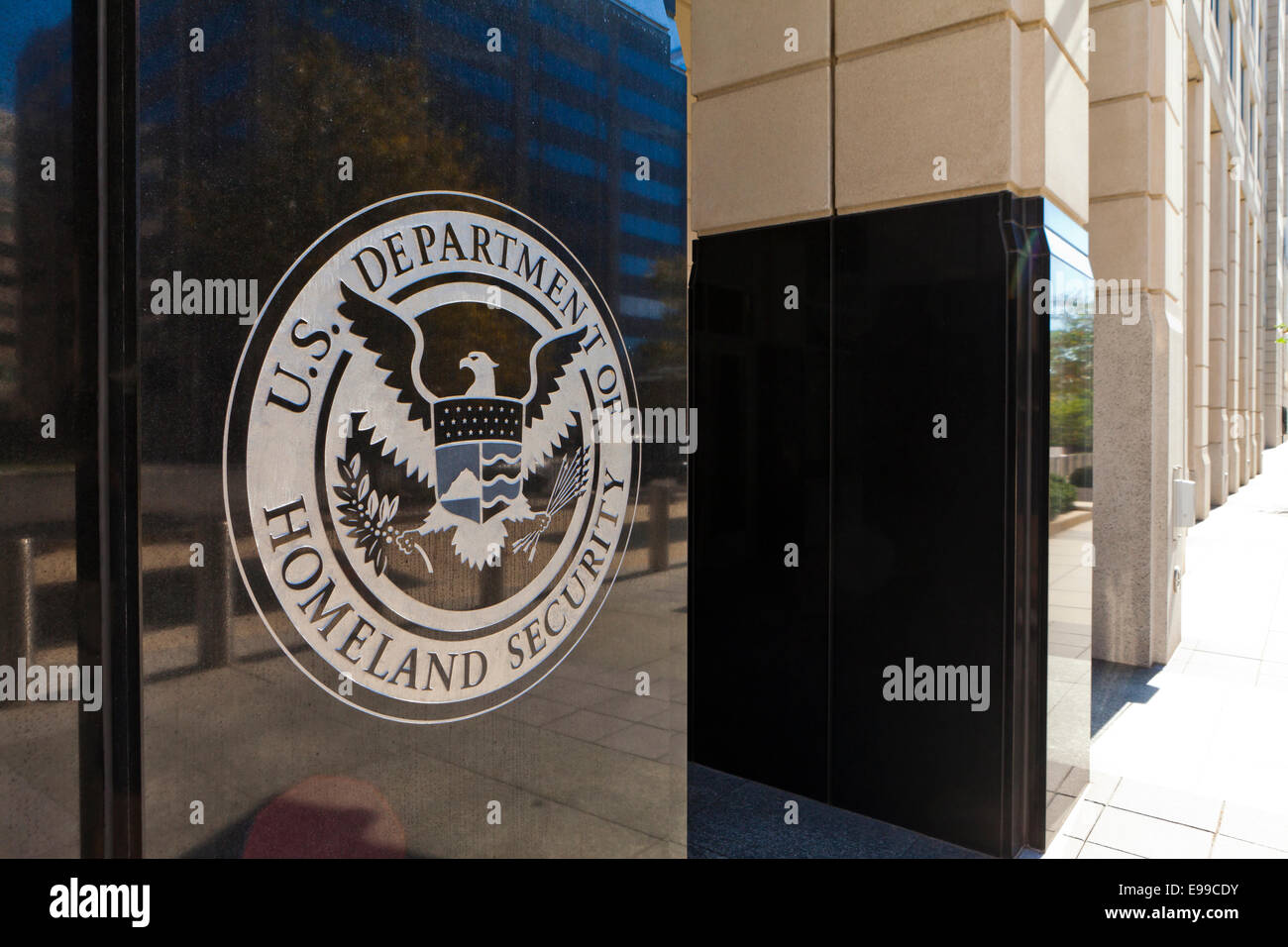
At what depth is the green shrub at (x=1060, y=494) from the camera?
5125 millimetres

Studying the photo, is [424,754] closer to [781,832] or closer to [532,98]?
[532,98]

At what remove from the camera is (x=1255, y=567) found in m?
13.9

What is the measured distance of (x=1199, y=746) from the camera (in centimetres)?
643

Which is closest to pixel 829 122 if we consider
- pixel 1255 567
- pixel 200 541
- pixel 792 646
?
pixel 792 646

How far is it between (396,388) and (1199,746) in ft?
21.2

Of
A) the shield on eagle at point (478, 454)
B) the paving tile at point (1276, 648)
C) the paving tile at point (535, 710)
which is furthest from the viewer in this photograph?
the paving tile at point (1276, 648)

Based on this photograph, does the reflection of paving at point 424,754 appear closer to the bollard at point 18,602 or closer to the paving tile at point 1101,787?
the bollard at point 18,602

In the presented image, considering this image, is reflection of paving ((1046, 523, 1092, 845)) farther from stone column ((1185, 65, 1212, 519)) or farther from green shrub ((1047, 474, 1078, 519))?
stone column ((1185, 65, 1212, 519))

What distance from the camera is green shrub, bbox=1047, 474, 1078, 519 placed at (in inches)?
202

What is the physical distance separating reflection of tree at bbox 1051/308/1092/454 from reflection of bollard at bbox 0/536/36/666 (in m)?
4.89

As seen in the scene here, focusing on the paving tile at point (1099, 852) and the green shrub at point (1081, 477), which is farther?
the green shrub at point (1081, 477)

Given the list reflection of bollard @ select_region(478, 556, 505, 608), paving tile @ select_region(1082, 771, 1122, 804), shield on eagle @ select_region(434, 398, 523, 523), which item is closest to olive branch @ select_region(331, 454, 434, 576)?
shield on eagle @ select_region(434, 398, 523, 523)

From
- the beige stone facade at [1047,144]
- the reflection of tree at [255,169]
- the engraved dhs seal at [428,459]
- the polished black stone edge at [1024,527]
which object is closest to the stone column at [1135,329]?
the beige stone facade at [1047,144]

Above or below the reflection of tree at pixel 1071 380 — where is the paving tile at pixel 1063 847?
below
